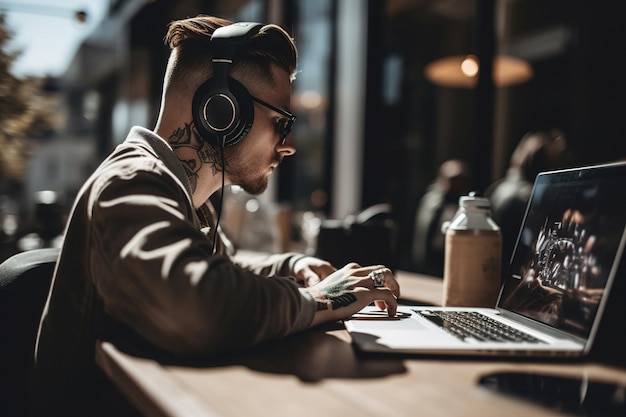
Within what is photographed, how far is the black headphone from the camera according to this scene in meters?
1.02

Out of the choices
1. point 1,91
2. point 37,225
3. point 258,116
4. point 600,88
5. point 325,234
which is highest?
point 600,88

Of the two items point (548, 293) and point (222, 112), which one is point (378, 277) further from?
point (222, 112)

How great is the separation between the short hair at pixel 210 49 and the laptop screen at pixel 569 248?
2.01 feet

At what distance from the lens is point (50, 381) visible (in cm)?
89

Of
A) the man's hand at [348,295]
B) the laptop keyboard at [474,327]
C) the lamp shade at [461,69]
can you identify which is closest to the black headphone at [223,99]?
the man's hand at [348,295]

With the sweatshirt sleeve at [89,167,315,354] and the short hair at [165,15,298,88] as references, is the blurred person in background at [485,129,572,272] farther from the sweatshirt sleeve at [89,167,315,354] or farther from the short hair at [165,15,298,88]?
the sweatshirt sleeve at [89,167,315,354]

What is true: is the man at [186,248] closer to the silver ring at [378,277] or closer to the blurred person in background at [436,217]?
the silver ring at [378,277]

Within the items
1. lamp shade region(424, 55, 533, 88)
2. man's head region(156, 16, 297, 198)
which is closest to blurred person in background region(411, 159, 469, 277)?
lamp shade region(424, 55, 533, 88)

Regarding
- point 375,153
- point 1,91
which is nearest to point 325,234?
point 375,153

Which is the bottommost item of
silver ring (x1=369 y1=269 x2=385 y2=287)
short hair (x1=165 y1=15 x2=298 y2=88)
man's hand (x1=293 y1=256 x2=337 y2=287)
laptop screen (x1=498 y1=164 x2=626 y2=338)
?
man's hand (x1=293 y1=256 x2=337 y2=287)

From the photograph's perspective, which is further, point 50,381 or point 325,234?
point 325,234

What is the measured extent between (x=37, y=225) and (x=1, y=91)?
2.81ft

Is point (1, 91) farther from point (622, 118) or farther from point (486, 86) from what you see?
point (622, 118)

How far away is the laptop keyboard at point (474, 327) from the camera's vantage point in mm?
807
